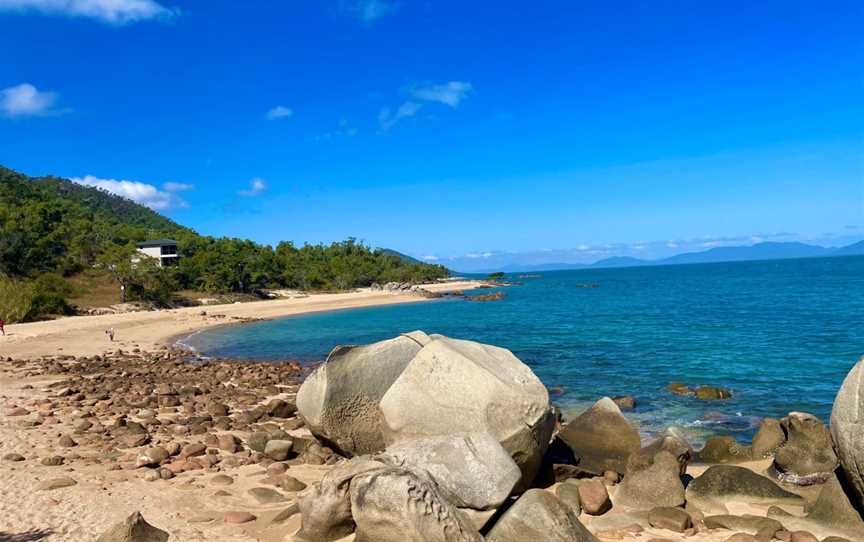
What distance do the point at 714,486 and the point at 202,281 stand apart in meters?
75.7

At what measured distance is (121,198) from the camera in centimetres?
19750

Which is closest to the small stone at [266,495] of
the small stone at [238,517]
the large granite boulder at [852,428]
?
the small stone at [238,517]

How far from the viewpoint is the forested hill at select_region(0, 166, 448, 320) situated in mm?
62406

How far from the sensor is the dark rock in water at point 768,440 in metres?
12.5

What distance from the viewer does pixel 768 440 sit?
41.5 feet

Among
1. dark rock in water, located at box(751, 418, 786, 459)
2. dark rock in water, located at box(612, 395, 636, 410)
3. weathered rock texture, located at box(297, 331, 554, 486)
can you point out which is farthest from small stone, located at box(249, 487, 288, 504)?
dark rock in water, located at box(612, 395, 636, 410)

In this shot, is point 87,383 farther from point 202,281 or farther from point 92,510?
point 202,281

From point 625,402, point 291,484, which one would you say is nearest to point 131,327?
point 625,402

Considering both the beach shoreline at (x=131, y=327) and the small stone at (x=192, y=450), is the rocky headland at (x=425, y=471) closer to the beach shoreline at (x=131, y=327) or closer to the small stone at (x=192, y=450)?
the small stone at (x=192, y=450)

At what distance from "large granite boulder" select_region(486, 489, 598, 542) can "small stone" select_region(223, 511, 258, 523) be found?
12.4 ft

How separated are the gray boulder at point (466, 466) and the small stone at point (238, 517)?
2609 mm

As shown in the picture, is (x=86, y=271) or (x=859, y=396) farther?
(x=86, y=271)

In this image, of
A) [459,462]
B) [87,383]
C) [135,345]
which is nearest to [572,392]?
[459,462]

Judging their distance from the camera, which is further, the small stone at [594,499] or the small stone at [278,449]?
the small stone at [278,449]
